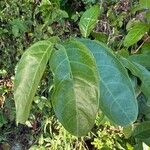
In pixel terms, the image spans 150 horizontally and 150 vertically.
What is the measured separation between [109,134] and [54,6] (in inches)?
42.1

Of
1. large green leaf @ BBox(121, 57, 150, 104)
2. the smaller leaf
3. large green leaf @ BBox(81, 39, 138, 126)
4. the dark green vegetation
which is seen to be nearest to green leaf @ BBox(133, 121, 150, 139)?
the dark green vegetation

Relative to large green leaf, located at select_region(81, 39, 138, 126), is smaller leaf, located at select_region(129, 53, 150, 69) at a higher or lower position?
lower

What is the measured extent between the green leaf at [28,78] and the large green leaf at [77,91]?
0.08ft

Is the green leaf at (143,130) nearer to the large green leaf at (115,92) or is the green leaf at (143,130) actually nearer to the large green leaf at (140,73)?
the large green leaf at (140,73)

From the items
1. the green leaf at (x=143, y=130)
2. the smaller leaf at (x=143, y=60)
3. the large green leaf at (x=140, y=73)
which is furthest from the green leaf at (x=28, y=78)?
the green leaf at (x=143, y=130)

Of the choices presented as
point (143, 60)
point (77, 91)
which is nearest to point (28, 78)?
point (77, 91)

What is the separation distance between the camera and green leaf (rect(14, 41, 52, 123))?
1.77ft

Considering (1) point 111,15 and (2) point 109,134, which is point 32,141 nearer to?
(2) point 109,134

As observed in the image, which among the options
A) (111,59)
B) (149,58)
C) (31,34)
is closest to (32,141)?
(31,34)

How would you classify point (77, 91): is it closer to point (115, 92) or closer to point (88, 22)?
point (115, 92)

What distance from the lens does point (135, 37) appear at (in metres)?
1.36

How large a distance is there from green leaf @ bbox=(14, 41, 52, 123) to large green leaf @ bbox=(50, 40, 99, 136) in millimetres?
25

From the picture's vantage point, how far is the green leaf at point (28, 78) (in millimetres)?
541

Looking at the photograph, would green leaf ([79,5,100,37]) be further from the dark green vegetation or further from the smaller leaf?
the smaller leaf
